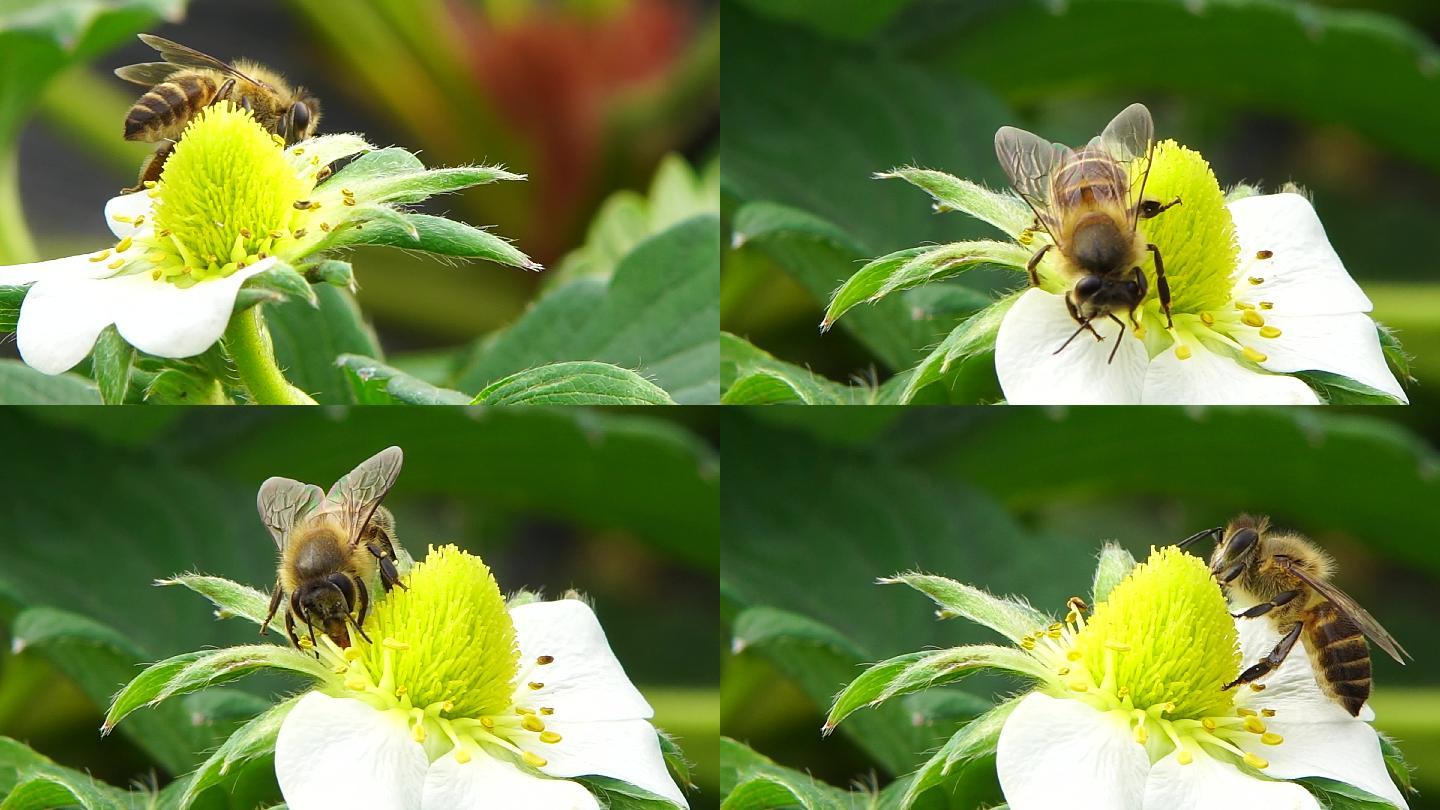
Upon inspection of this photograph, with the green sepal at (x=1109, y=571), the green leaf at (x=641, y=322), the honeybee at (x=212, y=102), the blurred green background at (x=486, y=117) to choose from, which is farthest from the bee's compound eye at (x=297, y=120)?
the blurred green background at (x=486, y=117)

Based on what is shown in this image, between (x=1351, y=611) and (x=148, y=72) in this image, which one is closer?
(x=1351, y=611)

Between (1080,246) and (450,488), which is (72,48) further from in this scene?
(1080,246)

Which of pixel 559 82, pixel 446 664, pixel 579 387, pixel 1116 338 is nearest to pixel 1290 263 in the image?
pixel 1116 338

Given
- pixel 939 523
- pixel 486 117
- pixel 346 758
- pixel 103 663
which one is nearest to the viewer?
pixel 346 758

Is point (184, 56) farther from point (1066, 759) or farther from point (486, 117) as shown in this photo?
point (486, 117)

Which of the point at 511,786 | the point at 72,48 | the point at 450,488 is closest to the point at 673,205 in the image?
the point at 450,488

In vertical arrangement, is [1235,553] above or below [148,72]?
below

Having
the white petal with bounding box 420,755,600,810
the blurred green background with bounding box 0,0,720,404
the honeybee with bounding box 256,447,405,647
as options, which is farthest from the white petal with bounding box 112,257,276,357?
the blurred green background with bounding box 0,0,720,404

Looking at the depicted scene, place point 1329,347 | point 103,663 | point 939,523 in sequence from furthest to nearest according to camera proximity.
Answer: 1. point 939,523
2. point 103,663
3. point 1329,347
